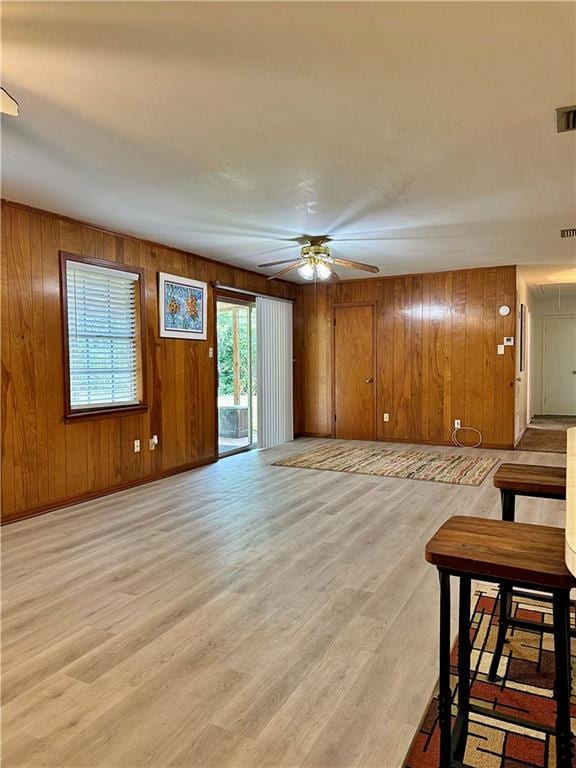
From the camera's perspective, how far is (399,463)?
607cm

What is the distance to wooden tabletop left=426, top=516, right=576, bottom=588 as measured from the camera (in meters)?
1.34

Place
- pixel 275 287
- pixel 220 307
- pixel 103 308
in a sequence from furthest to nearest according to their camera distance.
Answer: pixel 275 287 < pixel 220 307 < pixel 103 308

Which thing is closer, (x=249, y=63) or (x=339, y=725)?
(x=339, y=725)

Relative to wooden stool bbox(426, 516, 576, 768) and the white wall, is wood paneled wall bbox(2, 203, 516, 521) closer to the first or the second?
wooden stool bbox(426, 516, 576, 768)

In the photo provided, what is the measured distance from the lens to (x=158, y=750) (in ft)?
5.37

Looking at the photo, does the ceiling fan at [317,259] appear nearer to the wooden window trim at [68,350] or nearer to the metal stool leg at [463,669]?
the wooden window trim at [68,350]

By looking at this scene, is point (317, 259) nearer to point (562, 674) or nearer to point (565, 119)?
point (565, 119)

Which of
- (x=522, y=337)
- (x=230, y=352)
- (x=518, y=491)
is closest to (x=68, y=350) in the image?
(x=230, y=352)

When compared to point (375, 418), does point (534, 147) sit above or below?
above

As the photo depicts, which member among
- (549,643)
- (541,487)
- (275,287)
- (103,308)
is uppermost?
(275,287)

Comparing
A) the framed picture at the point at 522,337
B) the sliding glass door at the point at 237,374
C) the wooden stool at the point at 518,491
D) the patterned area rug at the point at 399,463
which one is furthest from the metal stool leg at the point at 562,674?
the framed picture at the point at 522,337

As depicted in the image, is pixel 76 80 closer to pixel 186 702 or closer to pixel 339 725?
pixel 186 702

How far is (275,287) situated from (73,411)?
4009 millimetres

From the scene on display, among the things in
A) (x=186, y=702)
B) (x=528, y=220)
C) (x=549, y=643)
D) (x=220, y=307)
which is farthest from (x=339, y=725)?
(x=220, y=307)
